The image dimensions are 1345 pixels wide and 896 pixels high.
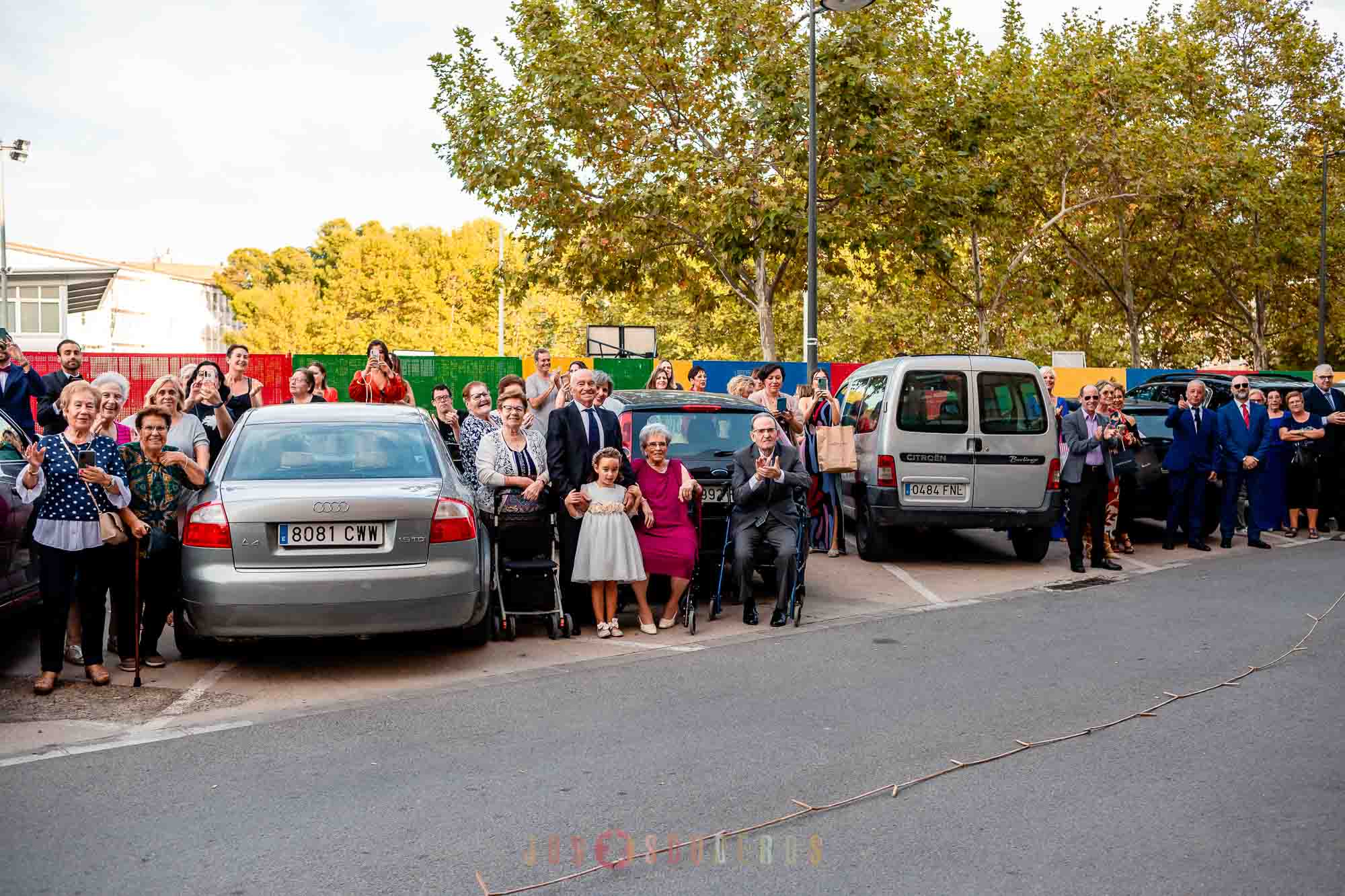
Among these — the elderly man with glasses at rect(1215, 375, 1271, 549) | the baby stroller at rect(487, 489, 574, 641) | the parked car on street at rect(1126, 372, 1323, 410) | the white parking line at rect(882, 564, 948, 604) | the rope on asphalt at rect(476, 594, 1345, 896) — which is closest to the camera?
the rope on asphalt at rect(476, 594, 1345, 896)

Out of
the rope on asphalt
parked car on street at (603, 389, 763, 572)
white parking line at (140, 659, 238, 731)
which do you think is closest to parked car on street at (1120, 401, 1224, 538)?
parked car on street at (603, 389, 763, 572)

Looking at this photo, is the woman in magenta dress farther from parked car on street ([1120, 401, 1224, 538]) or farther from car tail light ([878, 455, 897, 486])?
parked car on street ([1120, 401, 1224, 538])

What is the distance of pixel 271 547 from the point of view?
7066 mm

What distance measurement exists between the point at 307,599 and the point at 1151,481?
10075 millimetres

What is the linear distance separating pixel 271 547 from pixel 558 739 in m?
2.13

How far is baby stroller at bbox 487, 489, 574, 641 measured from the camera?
337 inches

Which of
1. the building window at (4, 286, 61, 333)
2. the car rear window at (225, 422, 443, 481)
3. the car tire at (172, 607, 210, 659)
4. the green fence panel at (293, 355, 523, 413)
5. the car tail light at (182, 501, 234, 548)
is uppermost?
the building window at (4, 286, 61, 333)

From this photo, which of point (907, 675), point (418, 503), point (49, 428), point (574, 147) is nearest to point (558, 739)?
point (418, 503)

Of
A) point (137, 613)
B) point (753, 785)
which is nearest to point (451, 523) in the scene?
point (137, 613)

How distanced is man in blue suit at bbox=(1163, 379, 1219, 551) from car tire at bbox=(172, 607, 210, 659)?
398 inches

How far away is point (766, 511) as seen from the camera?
367 inches

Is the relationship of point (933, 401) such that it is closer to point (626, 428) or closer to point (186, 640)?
point (626, 428)

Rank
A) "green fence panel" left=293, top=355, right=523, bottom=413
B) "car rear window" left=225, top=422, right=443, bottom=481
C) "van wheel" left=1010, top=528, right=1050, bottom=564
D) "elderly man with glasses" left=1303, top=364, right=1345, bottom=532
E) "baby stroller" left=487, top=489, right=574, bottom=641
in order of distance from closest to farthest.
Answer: "car rear window" left=225, top=422, right=443, bottom=481
"baby stroller" left=487, top=489, right=574, bottom=641
"van wheel" left=1010, top=528, right=1050, bottom=564
"elderly man with glasses" left=1303, top=364, right=1345, bottom=532
"green fence panel" left=293, top=355, right=523, bottom=413

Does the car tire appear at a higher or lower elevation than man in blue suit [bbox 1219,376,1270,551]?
lower
